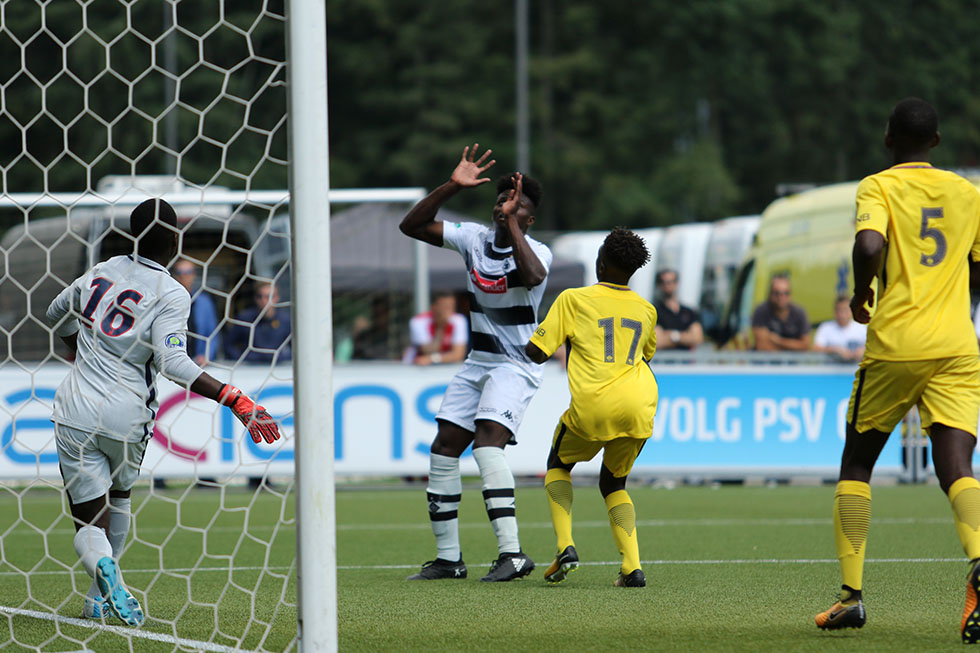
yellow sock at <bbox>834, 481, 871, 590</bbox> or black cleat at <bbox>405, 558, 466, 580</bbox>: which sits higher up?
yellow sock at <bbox>834, 481, 871, 590</bbox>

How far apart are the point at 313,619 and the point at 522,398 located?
113 inches

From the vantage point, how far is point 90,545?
5.61 metres

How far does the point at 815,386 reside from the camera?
1327 centimetres

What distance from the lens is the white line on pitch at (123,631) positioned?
501 cm

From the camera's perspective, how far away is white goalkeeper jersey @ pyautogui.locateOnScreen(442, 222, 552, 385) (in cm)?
710

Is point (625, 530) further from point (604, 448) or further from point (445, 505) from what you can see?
point (445, 505)

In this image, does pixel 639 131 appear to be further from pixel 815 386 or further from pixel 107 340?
pixel 107 340

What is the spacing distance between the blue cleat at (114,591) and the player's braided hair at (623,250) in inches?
107

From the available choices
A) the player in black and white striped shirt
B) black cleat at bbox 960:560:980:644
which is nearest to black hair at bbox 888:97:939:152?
black cleat at bbox 960:560:980:644

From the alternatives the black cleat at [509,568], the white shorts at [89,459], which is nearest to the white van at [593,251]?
the black cleat at [509,568]

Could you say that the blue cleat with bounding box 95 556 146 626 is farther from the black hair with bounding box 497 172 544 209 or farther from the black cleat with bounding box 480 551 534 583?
the black hair with bounding box 497 172 544 209

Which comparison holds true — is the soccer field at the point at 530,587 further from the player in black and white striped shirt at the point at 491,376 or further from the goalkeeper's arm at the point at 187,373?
the goalkeeper's arm at the point at 187,373

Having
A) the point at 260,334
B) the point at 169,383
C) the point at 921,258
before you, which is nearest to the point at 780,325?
the point at 260,334

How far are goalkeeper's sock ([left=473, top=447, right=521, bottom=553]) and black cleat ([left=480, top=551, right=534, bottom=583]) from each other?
0.14ft
